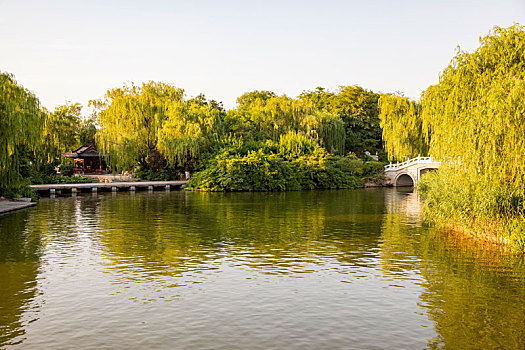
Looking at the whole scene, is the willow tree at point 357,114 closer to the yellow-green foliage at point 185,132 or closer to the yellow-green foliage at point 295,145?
the yellow-green foliage at point 295,145

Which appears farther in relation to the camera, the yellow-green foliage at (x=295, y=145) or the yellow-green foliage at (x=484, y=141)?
the yellow-green foliage at (x=295, y=145)

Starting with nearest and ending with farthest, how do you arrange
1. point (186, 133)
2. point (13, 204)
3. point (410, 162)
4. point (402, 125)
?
point (13, 204) < point (402, 125) < point (186, 133) < point (410, 162)

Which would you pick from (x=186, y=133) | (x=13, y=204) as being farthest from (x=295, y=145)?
(x=13, y=204)

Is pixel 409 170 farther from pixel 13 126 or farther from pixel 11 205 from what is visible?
pixel 13 126

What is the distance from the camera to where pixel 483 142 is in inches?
615

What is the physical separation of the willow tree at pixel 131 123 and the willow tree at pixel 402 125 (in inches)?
849

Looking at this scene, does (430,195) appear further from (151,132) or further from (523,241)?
(151,132)

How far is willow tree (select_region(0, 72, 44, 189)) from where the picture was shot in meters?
25.4

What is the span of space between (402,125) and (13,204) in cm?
3450

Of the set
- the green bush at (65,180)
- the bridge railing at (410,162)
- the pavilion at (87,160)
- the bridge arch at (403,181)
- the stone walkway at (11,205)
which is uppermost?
the pavilion at (87,160)

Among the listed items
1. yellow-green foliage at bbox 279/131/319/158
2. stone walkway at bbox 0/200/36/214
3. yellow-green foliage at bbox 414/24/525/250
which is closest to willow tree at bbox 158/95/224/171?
yellow-green foliage at bbox 279/131/319/158

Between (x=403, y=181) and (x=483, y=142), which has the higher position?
(x=483, y=142)

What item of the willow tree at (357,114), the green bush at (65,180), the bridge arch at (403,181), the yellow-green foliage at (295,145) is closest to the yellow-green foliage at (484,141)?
the yellow-green foliage at (295,145)

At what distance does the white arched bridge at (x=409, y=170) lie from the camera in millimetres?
51900
